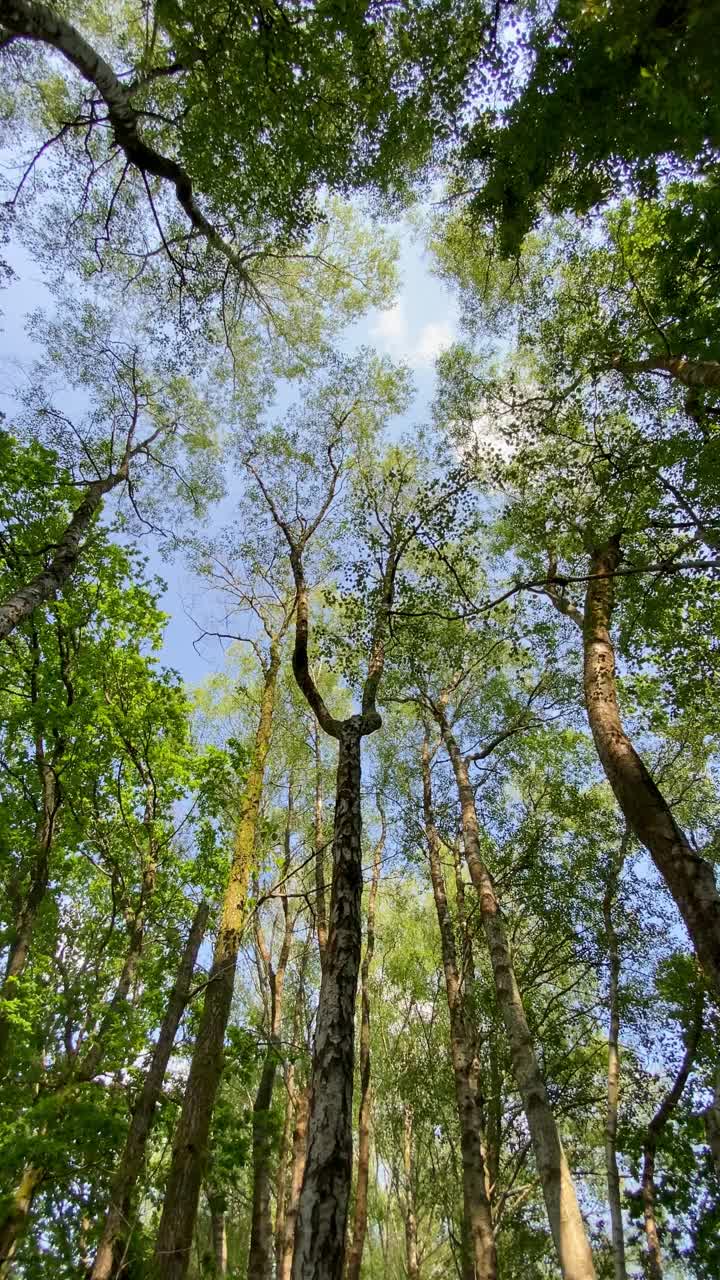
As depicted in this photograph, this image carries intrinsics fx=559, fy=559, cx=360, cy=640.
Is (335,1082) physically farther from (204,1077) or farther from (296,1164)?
(296,1164)

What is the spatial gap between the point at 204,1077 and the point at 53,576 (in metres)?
7.33

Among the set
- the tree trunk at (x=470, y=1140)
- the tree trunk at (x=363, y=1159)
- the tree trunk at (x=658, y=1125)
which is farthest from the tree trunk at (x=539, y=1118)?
the tree trunk at (x=658, y=1125)

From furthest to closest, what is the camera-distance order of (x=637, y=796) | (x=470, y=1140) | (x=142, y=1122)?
(x=470, y=1140) → (x=142, y=1122) → (x=637, y=796)

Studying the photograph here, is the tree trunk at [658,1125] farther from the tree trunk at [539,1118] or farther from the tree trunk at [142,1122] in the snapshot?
the tree trunk at [142,1122]

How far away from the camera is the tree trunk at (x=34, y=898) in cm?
1013

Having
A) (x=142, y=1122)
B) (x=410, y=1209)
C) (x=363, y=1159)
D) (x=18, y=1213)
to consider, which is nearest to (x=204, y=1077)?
(x=142, y=1122)

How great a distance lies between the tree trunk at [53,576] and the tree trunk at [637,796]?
724 cm

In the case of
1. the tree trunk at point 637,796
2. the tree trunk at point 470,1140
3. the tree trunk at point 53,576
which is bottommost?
the tree trunk at point 470,1140

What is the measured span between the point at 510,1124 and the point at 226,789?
10046 mm

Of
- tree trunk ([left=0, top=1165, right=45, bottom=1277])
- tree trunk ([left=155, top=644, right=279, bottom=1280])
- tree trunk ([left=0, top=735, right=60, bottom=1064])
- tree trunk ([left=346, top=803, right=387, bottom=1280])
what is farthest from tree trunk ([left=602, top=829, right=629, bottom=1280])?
tree trunk ([left=0, top=735, right=60, bottom=1064])

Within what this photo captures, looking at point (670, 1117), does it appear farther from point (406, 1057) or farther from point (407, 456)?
point (407, 456)

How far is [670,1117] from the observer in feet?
41.0

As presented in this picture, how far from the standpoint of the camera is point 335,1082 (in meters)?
4.50

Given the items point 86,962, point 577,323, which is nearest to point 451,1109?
point 86,962
